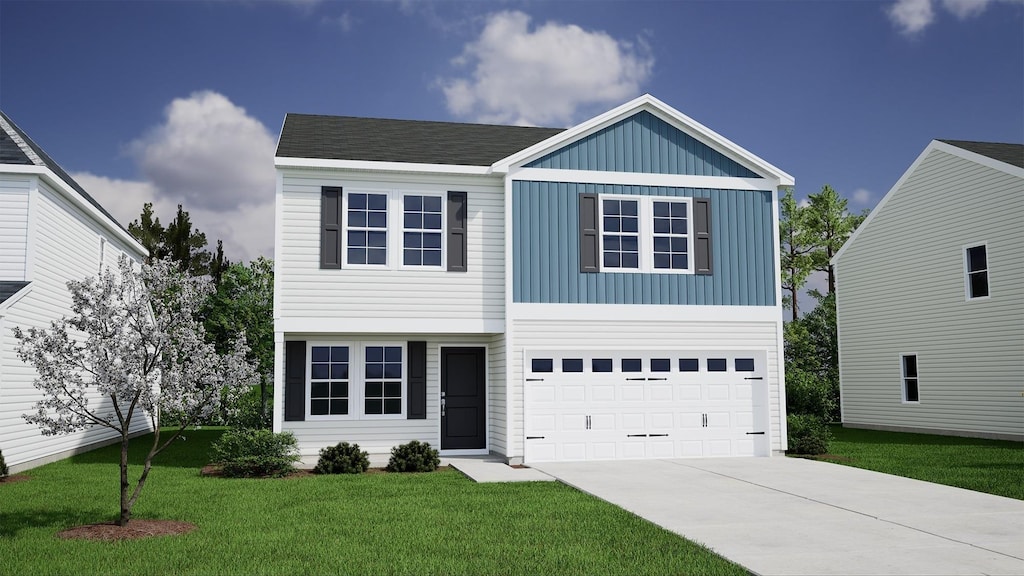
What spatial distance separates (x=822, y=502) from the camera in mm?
11320

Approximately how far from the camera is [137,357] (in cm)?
969

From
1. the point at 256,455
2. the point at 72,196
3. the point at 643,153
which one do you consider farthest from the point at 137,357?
the point at 643,153

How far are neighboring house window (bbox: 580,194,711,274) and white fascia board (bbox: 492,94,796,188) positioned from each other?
123 centimetres

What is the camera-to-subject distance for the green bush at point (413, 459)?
1522 cm

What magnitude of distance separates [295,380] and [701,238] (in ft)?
28.6

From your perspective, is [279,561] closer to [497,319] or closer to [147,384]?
[147,384]

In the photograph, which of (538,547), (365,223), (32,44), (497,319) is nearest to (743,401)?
(497,319)

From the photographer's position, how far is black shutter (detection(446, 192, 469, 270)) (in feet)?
55.1

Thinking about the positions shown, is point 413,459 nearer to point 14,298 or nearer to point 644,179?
point 644,179

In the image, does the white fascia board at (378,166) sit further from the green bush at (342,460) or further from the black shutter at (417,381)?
the green bush at (342,460)

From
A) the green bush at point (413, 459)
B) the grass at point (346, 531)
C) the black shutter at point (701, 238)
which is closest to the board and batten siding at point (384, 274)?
the green bush at point (413, 459)

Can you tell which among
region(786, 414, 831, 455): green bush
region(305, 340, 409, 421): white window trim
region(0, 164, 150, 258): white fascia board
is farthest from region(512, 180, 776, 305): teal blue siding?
region(0, 164, 150, 258): white fascia board

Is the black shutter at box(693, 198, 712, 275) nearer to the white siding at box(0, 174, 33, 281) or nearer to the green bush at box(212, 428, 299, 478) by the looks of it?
the green bush at box(212, 428, 299, 478)

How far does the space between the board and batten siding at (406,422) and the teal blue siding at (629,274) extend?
1704 millimetres
